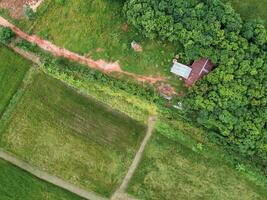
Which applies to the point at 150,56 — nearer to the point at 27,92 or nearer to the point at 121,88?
the point at 121,88

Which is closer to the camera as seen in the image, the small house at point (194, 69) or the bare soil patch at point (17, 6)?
the small house at point (194, 69)

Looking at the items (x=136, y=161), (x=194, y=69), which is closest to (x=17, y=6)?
(x=194, y=69)

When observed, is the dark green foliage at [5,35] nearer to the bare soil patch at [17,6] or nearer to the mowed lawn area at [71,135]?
the bare soil patch at [17,6]

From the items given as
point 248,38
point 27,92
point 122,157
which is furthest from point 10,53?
point 248,38

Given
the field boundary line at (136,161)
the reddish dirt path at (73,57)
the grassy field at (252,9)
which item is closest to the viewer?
the grassy field at (252,9)

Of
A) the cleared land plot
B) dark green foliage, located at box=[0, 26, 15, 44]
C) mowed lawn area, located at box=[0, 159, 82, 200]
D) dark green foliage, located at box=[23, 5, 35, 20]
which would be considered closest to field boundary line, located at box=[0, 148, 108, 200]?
mowed lawn area, located at box=[0, 159, 82, 200]

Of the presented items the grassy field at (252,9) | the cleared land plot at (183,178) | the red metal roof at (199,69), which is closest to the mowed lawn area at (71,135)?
the cleared land plot at (183,178)

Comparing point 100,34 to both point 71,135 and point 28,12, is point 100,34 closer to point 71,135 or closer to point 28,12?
point 28,12
